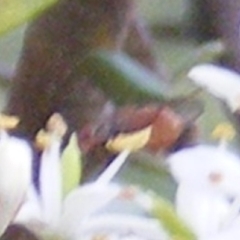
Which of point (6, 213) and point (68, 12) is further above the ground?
point (68, 12)

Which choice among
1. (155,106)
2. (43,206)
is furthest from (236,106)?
(43,206)

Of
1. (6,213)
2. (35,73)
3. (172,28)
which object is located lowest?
(6,213)

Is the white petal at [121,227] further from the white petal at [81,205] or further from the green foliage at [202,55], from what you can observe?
the green foliage at [202,55]

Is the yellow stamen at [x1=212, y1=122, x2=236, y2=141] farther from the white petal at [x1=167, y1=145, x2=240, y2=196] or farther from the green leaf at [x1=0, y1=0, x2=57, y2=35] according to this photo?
the green leaf at [x1=0, y1=0, x2=57, y2=35]

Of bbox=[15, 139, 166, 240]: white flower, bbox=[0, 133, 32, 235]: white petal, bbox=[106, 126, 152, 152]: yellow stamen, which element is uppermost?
bbox=[106, 126, 152, 152]: yellow stamen

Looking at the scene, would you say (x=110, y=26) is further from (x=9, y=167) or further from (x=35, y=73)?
(x=9, y=167)

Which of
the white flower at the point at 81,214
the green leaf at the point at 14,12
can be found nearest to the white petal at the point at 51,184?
the white flower at the point at 81,214

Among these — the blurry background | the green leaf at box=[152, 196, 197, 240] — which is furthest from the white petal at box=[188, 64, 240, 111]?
the green leaf at box=[152, 196, 197, 240]

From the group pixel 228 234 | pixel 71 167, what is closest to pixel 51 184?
pixel 71 167
